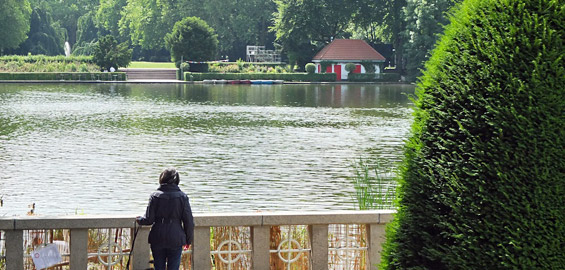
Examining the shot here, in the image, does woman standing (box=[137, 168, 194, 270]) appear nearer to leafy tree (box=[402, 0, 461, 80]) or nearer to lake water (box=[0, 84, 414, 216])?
lake water (box=[0, 84, 414, 216])

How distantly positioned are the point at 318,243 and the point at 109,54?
69.9 meters

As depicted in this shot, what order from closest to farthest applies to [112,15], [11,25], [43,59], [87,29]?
[43,59], [11,25], [112,15], [87,29]

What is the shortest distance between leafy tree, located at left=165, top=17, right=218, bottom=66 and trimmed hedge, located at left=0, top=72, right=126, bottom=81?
5915 mm

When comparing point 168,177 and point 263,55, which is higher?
point 263,55

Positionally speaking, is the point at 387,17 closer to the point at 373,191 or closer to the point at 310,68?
the point at 310,68

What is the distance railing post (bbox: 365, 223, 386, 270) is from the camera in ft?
19.2

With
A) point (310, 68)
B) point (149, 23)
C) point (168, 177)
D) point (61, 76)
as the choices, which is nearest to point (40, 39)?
point (149, 23)

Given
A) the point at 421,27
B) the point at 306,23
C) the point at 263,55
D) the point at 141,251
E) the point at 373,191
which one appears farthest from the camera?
the point at 263,55

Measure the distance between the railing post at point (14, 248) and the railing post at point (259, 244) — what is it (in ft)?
4.95

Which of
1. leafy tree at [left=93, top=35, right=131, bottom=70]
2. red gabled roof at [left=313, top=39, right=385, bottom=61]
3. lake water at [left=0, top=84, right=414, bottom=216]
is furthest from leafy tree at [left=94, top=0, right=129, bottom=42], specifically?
lake water at [left=0, top=84, right=414, bottom=216]

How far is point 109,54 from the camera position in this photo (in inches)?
2899

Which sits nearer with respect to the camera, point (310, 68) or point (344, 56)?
point (310, 68)

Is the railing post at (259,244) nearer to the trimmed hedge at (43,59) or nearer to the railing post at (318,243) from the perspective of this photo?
the railing post at (318,243)

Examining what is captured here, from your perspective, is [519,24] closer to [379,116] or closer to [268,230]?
[268,230]
